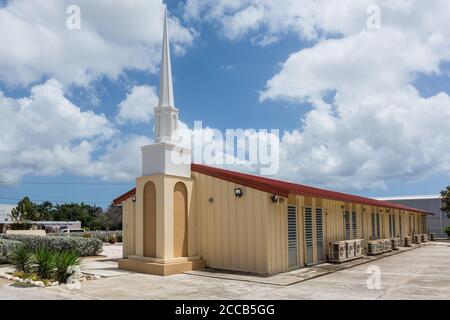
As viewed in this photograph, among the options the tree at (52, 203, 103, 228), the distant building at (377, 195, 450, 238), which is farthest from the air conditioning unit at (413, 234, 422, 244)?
the tree at (52, 203, 103, 228)

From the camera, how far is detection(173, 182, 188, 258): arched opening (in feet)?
41.0

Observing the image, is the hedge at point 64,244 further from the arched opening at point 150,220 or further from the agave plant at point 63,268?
the agave plant at point 63,268

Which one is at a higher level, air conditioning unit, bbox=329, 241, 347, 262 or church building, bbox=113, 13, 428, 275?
church building, bbox=113, 13, 428, 275

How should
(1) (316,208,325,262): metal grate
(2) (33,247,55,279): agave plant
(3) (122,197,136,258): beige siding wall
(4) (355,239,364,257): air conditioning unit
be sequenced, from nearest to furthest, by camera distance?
(2) (33,247,55,279): agave plant, (1) (316,208,325,262): metal grate, (3) (122,197,136,258): beige siding wall, (4) (355,239,364,257): air conditioning unit

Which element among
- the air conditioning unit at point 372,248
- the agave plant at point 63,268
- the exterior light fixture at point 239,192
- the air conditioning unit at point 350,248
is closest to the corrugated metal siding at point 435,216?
the air conditioning unit at point 372,248

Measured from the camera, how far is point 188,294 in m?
8.77

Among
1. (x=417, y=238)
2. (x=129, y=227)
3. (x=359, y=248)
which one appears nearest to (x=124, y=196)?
(x=129, y=227)

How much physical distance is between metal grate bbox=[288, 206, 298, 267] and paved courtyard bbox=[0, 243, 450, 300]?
55.1 inches

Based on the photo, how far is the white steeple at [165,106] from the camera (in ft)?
43.5

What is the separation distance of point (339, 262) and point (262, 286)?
5.89 m

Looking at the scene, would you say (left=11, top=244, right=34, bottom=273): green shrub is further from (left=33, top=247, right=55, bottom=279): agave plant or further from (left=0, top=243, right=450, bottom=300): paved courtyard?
(left=0, top=243, right=450, bottom=300): paved courtyard

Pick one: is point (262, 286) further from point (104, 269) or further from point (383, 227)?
point (383, 227)
